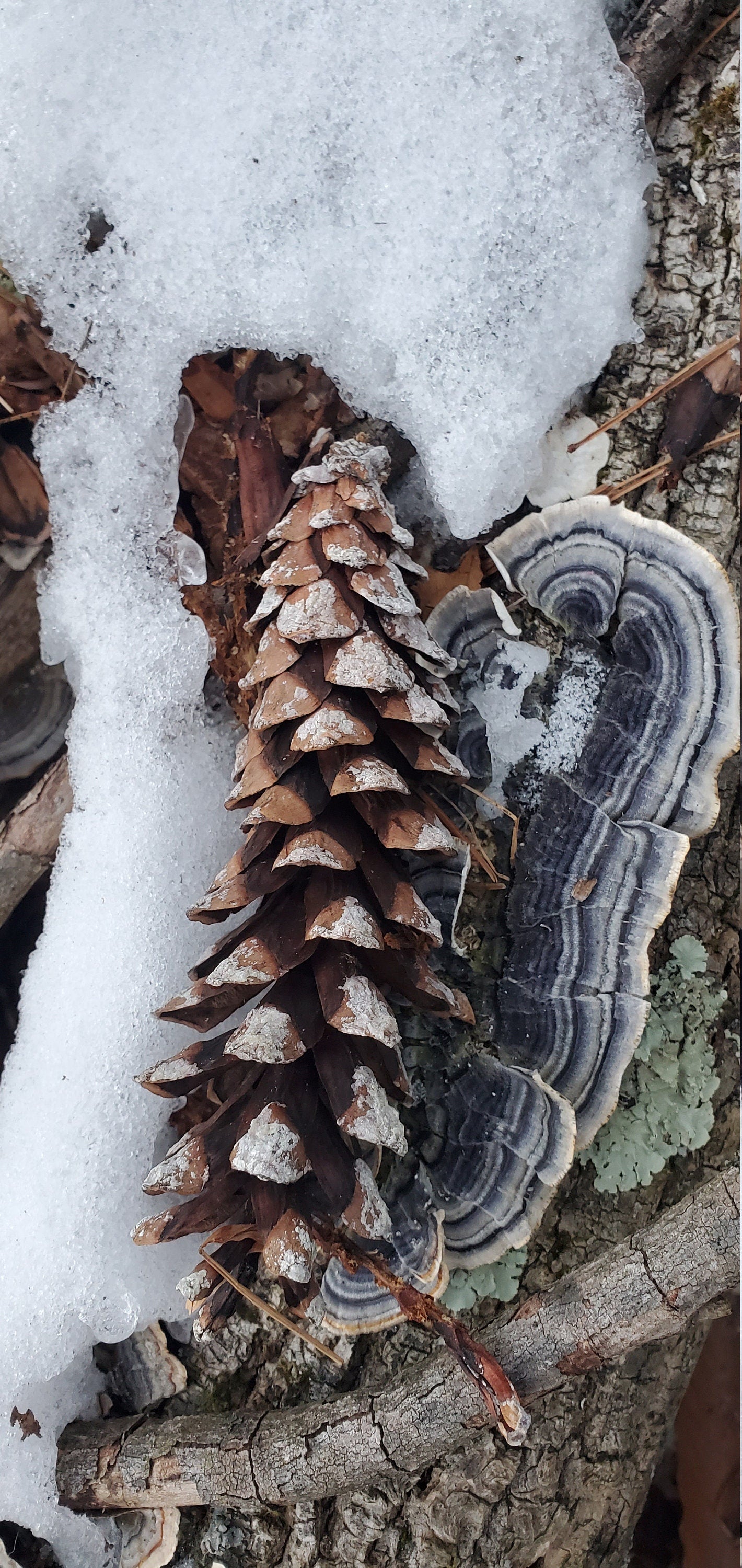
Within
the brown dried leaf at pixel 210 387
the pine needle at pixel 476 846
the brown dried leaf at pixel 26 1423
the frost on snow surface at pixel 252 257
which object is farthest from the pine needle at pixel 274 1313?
the brown dried leaf at pixel 210 387

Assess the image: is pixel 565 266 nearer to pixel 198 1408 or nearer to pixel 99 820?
pixel 99 820

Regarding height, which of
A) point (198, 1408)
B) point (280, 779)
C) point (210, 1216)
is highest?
point (280, 779)

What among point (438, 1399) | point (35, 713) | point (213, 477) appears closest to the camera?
point (438, 1399)

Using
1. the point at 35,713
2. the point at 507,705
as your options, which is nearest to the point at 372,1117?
the point at 507,705

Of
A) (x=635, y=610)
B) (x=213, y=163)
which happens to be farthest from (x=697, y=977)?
(x=213, y=163)

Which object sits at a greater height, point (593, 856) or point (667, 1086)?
point (593, 856)

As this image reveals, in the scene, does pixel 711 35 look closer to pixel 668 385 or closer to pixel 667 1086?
pixel 668 385

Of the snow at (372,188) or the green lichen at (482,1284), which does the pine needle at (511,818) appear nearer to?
the snow at (372,188)
